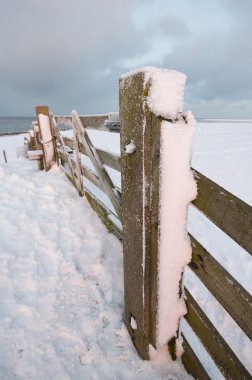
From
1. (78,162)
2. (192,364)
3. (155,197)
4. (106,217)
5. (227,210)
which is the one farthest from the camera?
(78,162)

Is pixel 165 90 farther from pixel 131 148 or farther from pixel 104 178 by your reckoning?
pixel 104 178

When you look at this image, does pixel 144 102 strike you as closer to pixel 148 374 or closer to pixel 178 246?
pixel 178 246

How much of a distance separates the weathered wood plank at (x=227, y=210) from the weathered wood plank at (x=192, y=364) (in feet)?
3.51

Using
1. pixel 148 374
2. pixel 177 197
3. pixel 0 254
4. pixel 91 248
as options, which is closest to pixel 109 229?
pixel 91 248

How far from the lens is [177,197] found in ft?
4.57

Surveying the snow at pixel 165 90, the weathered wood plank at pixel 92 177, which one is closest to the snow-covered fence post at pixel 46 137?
the weathered wood plank at pixel 92 177

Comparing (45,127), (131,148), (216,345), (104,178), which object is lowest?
(216,345)

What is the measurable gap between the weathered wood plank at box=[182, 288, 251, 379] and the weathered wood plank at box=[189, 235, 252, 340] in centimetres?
24

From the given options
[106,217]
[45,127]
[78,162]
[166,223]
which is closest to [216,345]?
[166,223]

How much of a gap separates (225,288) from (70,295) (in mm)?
1775

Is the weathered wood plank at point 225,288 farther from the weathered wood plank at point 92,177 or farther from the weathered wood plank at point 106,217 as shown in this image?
the weathered wood plank at point 92,177

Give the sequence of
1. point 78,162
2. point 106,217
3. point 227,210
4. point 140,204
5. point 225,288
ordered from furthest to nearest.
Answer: point 78,162 → point 106,217 → point 140,204 → point 225,288 → point 227,210

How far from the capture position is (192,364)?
1726 millimetres

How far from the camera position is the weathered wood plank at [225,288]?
1.17m
